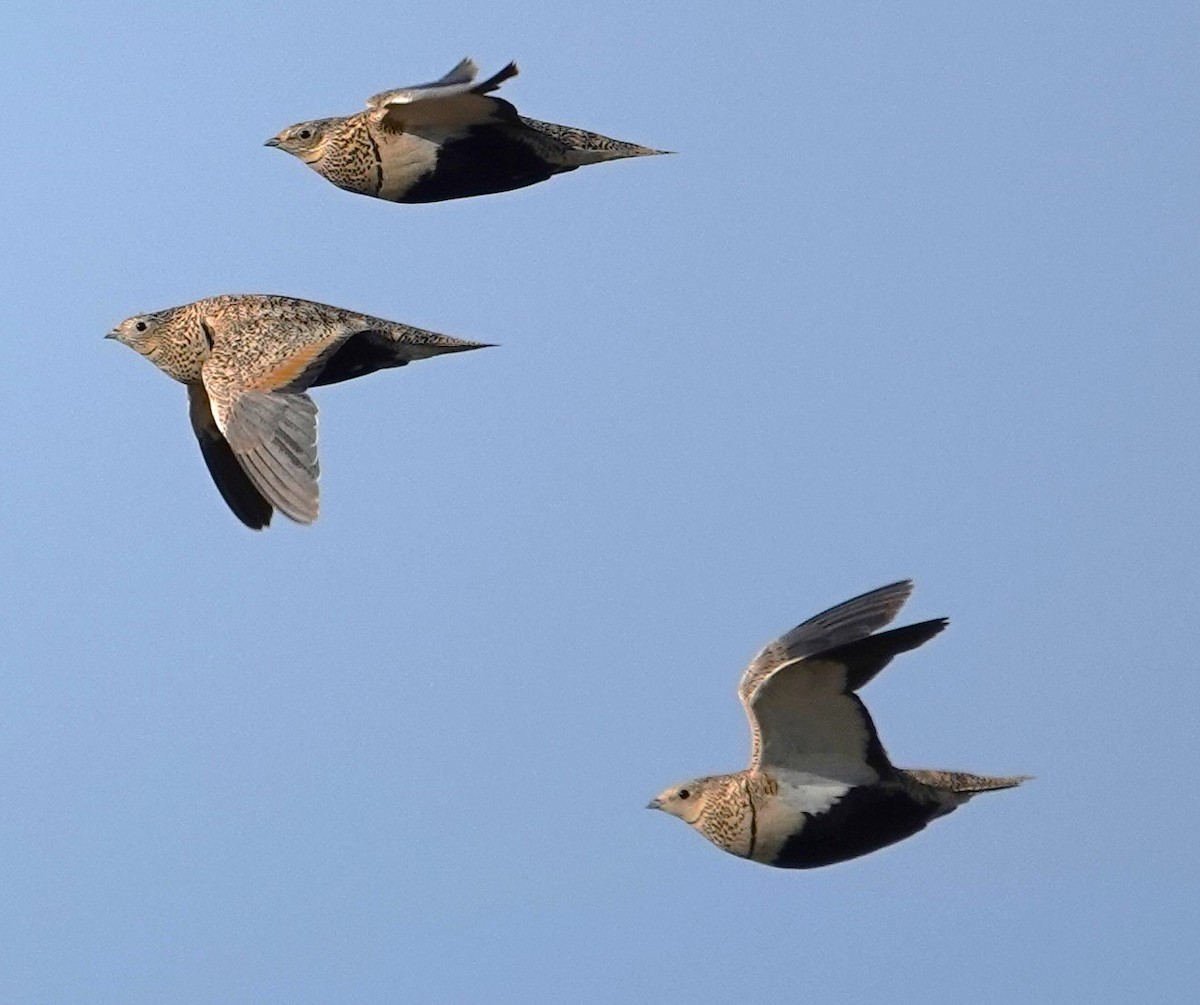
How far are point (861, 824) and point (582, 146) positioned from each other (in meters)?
4.64

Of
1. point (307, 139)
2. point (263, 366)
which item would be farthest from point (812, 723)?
point (307, 139)

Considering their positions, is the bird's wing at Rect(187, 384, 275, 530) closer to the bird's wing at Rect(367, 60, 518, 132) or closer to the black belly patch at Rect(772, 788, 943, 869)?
the bird's wing at Rect(367, 60, 518, 132)

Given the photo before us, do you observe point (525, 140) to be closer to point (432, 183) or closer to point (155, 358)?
point (432, 183)

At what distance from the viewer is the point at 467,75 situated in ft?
44.8

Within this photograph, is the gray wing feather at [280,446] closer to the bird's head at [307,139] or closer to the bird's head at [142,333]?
the bird's head at [142,333]

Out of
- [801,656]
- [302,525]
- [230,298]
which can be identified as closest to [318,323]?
[230,298]

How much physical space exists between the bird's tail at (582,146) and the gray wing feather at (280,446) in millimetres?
2621

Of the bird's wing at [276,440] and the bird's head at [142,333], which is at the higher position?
the bird's head at [142,333]

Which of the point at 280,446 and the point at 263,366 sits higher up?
the point at 263,366

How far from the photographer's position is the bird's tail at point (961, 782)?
40.5ft

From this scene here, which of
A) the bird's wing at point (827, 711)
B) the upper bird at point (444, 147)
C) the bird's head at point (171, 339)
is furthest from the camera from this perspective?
the bird's head at point (171, 339)

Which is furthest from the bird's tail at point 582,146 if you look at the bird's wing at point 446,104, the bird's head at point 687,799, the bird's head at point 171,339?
the bird's head at point 687,799

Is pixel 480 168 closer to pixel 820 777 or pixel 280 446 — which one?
pixel 280 446

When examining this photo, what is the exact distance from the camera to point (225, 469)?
47.3 ft
